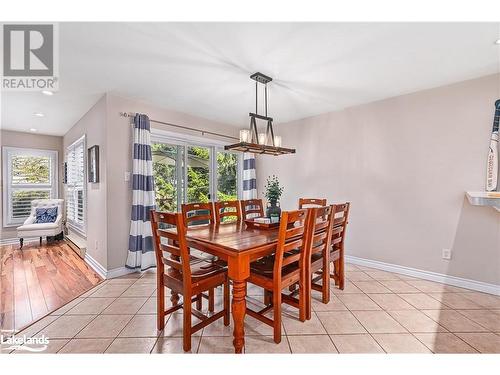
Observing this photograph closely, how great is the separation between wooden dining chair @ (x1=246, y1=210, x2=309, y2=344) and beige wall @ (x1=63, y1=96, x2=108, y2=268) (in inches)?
89.1

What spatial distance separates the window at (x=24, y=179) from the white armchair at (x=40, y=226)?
19.8 inches

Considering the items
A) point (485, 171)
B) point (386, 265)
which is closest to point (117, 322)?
point (386, 265)

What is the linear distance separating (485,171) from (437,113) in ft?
2.82

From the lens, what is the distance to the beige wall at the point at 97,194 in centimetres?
308

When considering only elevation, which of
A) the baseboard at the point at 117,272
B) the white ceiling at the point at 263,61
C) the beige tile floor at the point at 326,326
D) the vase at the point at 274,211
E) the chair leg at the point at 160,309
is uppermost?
the white ceiling at the point at 263,61

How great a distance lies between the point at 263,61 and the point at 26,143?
234 inches

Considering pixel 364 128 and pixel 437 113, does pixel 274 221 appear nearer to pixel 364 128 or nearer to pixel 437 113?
pixel 364 128

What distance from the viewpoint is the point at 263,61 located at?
7.42 ft

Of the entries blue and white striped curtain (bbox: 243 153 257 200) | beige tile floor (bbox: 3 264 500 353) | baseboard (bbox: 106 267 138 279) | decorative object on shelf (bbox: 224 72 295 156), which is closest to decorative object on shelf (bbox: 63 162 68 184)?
baseboard (bbox: 106 267 138 279)

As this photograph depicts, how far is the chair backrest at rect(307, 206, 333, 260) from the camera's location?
6.39 ft

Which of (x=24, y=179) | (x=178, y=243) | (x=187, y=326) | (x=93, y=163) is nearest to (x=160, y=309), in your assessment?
(x=187, y=326)

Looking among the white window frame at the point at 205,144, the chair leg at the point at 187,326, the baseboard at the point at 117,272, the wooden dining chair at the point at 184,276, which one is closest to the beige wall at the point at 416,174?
the white window frame at the point at 205,144

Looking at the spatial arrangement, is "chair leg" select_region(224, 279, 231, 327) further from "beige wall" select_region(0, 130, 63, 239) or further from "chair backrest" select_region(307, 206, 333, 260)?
"beige wall" select_region(0, 130, 63, 239)

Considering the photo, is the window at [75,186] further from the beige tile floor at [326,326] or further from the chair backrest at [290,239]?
the chair backrest at [290,239]
